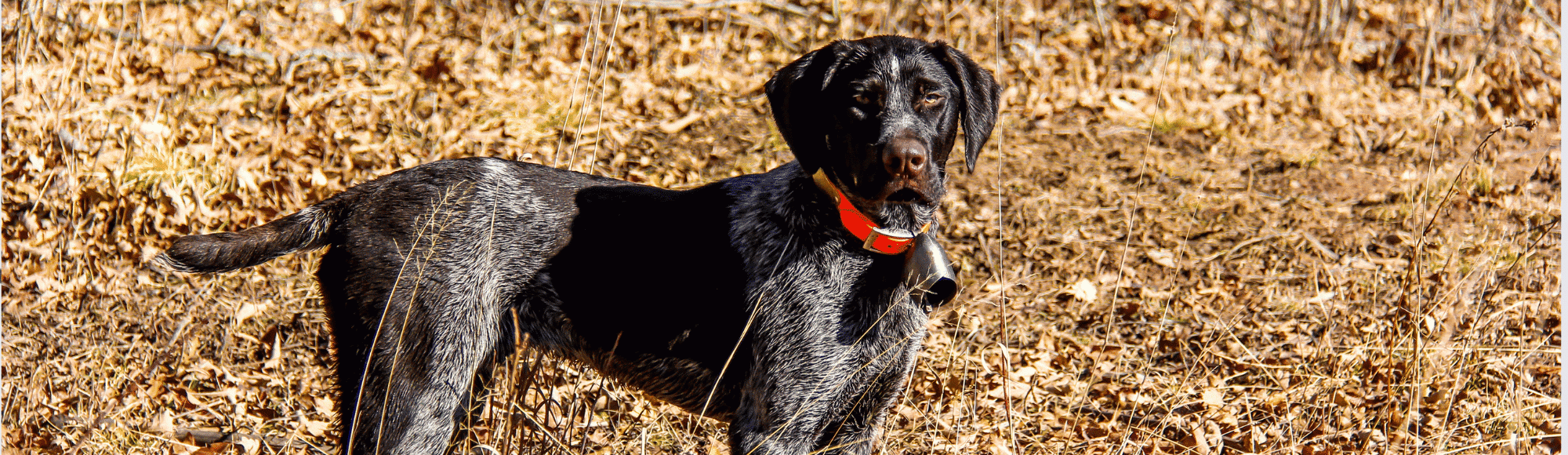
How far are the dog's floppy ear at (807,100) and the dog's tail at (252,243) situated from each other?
4.58ft

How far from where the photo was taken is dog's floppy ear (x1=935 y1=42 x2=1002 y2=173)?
317cm

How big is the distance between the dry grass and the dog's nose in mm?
654

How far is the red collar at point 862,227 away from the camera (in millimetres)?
3133

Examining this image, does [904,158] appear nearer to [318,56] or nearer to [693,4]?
[318,56]

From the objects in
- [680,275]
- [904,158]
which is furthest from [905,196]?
[680,275]

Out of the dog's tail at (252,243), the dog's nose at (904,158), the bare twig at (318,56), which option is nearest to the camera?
the dog's nose at (904,158)

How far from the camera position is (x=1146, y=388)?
4.72 meters

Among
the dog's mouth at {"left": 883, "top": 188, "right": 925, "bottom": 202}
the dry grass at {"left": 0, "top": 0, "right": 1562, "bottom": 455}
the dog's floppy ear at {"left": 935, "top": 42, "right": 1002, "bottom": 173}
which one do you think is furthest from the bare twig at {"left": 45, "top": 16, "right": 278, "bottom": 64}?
the dog's mouth at {"left": 883, "top": 188, "right": 925, "bottom": 202}

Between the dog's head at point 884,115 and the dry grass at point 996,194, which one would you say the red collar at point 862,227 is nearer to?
the dog's head at point 884,115

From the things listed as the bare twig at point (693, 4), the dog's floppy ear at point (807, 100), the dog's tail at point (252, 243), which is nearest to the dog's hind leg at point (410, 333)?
the dog's tail at point (252, 243)

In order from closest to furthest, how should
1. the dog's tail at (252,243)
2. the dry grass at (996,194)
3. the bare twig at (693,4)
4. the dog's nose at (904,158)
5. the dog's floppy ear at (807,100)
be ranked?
the dog's nose at (904,158)
the dog's floppy ear at (807,100)
the dog's tail at (252,243)
the dry grass at (996,194)
the bare twig at (693,4)

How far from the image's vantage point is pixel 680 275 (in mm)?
3293

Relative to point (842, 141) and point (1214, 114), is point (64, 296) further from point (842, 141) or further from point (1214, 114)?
point (1214, 114)

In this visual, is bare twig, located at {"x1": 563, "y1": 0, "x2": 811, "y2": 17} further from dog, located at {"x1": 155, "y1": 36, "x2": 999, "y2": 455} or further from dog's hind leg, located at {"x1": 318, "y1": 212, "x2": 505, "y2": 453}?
dog's hind leg, located at {"x1": 318, "y1": 212, "x2": 505, "y2": 453}
